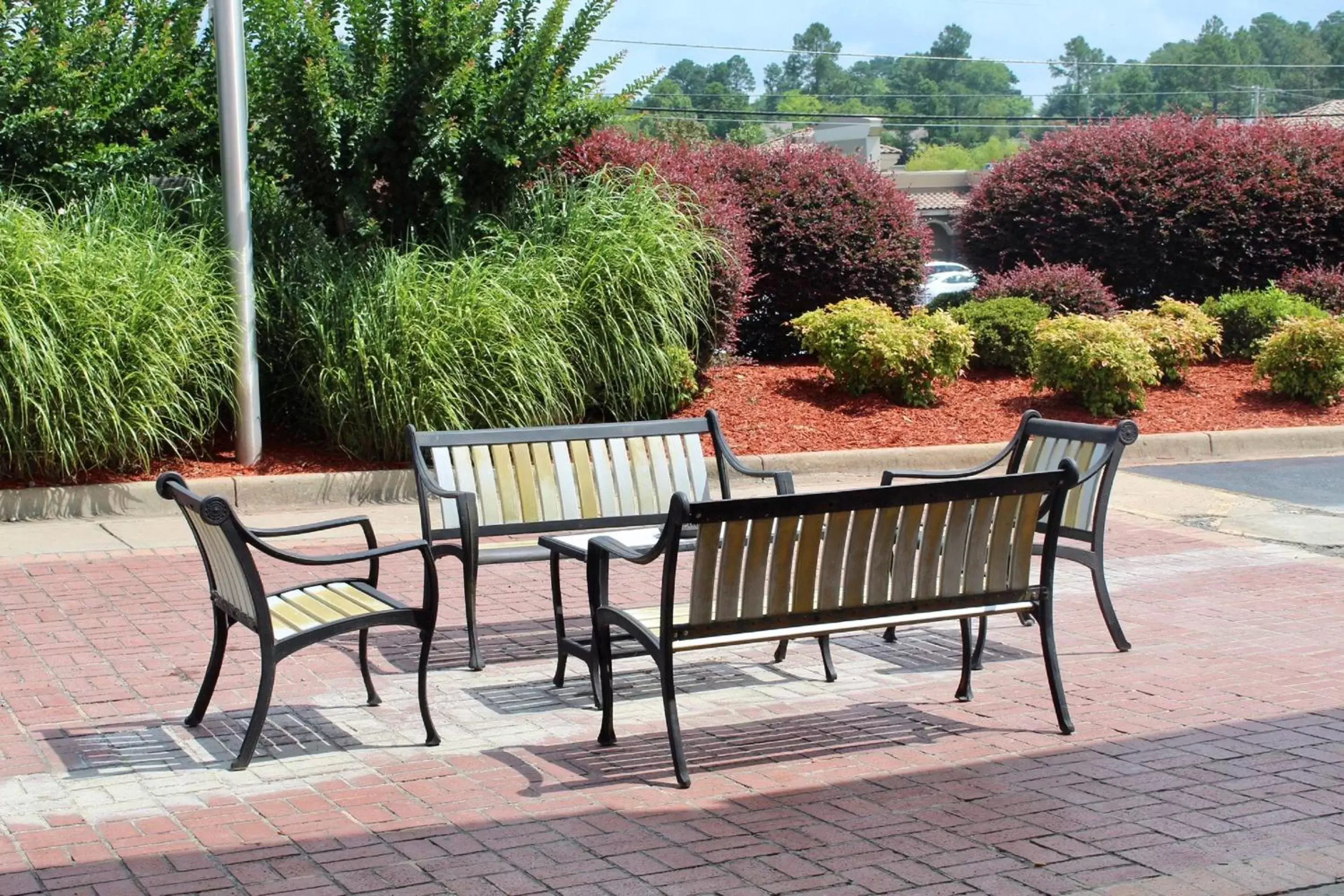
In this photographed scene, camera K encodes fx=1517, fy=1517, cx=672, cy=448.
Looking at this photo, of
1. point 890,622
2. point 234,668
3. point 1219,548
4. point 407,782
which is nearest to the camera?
point 407,782

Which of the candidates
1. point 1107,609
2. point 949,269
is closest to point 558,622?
point 1107,609

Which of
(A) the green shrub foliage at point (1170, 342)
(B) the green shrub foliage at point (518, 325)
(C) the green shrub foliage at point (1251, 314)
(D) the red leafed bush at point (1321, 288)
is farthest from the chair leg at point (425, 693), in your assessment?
(D) the red leafed bush at point (1321, 288)

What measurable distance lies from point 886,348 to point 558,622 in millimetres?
7426

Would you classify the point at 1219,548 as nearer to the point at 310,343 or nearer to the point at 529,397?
the point at 529,397

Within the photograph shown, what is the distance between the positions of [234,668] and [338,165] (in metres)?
6.78

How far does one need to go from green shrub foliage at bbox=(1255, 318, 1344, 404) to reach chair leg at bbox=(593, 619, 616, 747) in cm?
1100

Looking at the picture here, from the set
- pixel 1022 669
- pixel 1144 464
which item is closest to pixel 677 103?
pixel 1144 464

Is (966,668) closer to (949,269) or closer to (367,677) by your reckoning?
(367,677)

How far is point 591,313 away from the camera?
12.1m

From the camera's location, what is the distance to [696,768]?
5.27 metres

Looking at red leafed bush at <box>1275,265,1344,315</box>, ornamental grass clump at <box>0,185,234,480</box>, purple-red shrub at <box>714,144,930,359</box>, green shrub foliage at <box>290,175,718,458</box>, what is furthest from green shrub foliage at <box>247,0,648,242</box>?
red leafed bush at <box>1275,265,1344,315</box>

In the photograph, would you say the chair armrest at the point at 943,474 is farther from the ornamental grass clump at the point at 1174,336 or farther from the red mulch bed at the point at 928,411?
the ornamental grass clump at the point at 1174,336

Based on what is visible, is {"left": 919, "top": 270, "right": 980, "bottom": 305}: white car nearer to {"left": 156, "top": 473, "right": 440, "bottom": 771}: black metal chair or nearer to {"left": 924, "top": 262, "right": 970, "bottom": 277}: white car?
{"left": 924, "top": 262, "right": 970, "bottom": 277}: white car

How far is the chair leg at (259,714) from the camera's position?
204 inches
